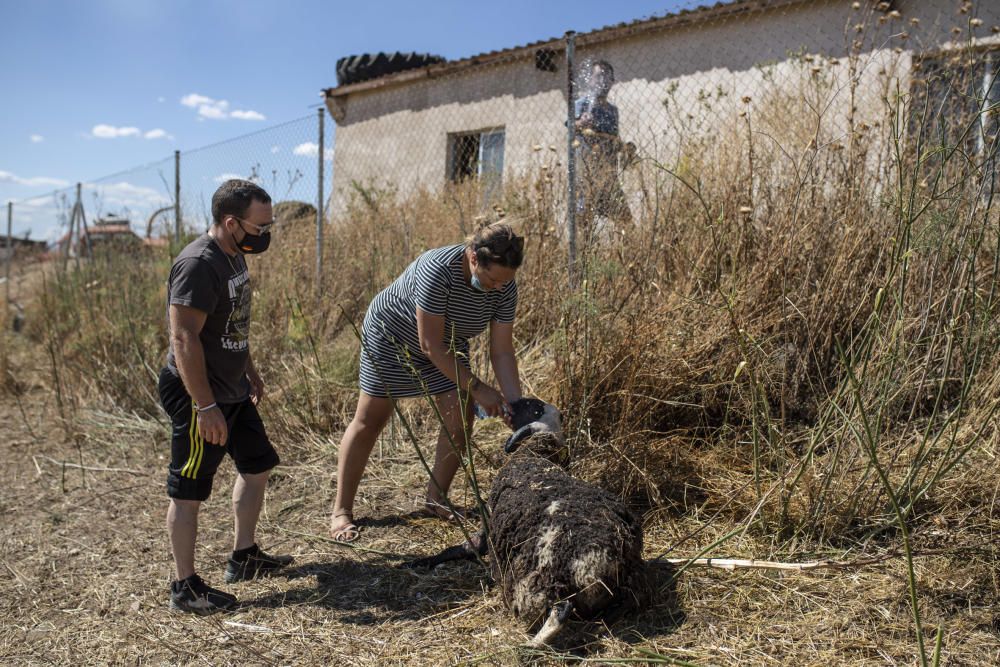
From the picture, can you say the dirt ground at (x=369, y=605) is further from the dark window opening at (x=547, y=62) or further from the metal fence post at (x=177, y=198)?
the dark window opening at (x=547, y=62)

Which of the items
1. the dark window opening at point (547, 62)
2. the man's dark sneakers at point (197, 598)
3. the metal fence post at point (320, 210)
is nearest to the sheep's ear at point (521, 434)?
the man's dark sneakers at point (197, 598)

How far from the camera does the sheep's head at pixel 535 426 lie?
9.12 feet

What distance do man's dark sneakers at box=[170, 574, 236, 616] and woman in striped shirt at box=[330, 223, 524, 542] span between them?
0.64 metres

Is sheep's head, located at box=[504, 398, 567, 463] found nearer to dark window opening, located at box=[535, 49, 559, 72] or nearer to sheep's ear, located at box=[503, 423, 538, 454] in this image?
sheep's ear, located at box=[503, 423, 538, 454]

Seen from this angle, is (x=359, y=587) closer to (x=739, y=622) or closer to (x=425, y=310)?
(x=425, y=310)

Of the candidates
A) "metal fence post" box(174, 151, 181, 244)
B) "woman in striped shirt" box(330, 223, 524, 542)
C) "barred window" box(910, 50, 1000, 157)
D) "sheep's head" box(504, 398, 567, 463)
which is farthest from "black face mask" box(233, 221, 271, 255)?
"metal fence post" box(174, 151, 181, 244)

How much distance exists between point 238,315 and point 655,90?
6.87m

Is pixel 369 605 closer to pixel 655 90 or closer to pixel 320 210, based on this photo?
pixel 320 210

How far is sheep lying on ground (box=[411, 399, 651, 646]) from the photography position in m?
2.33

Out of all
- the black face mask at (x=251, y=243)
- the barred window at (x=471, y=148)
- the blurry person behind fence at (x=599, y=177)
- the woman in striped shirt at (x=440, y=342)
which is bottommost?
the woman in striped shirt at (x=440, y=342)

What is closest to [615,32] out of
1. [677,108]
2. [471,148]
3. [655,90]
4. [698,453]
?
[655,90]

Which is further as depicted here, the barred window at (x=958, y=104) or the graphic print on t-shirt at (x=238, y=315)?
the graphic print on t-shirt at (x=238, y=315)

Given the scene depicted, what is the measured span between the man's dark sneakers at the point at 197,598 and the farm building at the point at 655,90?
2.74 metres

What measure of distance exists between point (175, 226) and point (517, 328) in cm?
401
